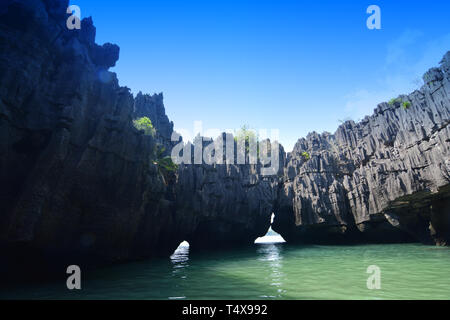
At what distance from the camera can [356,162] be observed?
3177cm

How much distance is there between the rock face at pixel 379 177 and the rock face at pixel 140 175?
0.39 ft

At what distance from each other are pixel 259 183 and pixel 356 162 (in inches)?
483

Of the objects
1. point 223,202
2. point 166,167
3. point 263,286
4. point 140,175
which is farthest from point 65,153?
point 223,202

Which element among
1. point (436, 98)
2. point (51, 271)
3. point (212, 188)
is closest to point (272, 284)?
point (51, 271)

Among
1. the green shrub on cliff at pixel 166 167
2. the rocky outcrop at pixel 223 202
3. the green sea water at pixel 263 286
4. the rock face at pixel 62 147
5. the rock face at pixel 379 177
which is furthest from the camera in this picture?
the rocky outcrop at pixel 223 202

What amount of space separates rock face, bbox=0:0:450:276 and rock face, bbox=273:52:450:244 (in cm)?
12

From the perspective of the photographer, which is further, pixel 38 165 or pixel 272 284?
pixel 38 165

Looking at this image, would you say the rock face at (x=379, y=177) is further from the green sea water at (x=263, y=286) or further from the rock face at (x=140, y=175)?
the green sea water at (x=263, y=286)

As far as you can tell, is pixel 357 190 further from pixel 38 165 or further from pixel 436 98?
pixel 38 165

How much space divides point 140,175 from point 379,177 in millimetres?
23861

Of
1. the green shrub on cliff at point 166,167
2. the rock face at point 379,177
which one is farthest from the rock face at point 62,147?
the rock face at point 379,177

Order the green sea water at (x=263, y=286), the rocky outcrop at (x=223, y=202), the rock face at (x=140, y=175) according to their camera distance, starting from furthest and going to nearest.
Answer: the rocky outcrop at (x=223, y=202) < the rock face at (x=140, y=175) < the green sea water at (x=263, y=286)

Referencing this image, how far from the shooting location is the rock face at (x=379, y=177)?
71.6 feet

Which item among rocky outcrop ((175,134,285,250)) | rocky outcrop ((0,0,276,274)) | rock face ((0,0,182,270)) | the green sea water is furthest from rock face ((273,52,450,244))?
rock face ((0,0,182,270))
